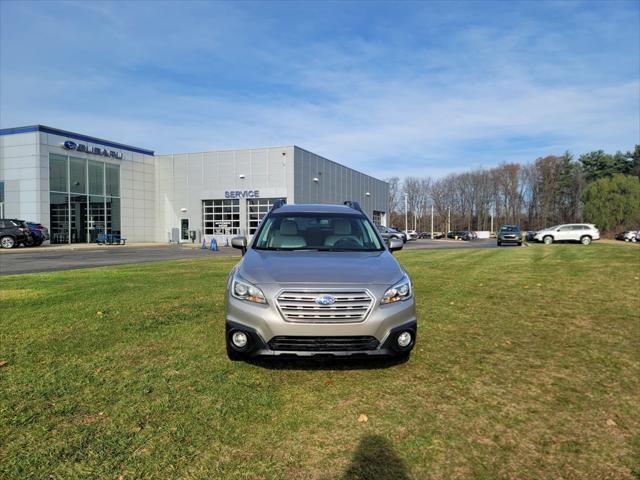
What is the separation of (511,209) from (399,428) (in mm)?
108372

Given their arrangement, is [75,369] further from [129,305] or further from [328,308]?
[129,305]

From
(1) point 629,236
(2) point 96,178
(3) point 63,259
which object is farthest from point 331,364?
(1) point 629,236

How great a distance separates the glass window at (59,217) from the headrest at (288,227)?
3537 centimetres

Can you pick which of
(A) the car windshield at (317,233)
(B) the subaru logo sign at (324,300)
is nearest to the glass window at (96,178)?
(A) the car windshield at (317,233)

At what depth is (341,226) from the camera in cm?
555

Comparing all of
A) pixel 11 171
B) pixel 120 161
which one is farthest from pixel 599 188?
pixel 11 171

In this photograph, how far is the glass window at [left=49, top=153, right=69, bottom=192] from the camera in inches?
1361

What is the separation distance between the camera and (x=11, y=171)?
3425 centimetres

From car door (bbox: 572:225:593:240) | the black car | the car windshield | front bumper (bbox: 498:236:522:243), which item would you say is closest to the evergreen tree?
car door (bbox: 572:225:593:240)

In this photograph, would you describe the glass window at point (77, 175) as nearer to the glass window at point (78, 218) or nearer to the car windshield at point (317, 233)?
the glass window at point (78, 218)

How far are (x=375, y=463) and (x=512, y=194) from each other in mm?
107973

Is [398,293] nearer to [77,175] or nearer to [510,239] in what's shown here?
[510,239]

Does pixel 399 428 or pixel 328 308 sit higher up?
pixel 328 308

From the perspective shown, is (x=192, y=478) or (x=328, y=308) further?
(x=328, y=308)
